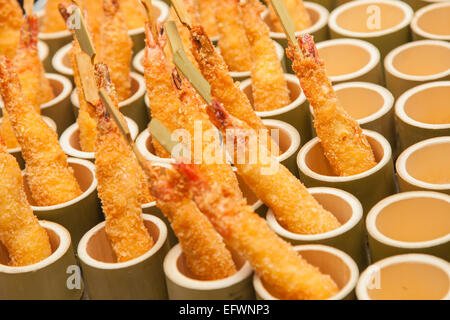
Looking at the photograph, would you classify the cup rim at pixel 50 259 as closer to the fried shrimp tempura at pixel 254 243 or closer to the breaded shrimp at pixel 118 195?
the breaded shrimp at pixel 118 195

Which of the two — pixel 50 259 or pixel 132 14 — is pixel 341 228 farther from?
pixel 132 14

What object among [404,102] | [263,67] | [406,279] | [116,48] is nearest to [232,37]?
[263,67]

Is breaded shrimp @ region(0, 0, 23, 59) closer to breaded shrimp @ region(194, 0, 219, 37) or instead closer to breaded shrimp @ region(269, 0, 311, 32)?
breaded shrimp @ region(194, 0, 219, 37)

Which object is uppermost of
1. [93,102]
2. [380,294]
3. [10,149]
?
[93,102]

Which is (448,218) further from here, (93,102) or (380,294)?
(93,102)

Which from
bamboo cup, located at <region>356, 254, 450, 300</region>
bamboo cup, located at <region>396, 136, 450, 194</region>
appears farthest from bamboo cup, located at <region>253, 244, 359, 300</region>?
bamboo cup, located at <region>396, 136, 450, 194</region>

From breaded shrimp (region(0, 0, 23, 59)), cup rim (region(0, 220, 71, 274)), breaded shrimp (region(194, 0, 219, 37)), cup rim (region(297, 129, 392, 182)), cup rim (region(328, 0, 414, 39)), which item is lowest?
cup rim (region(0, 220, 71, 274))
